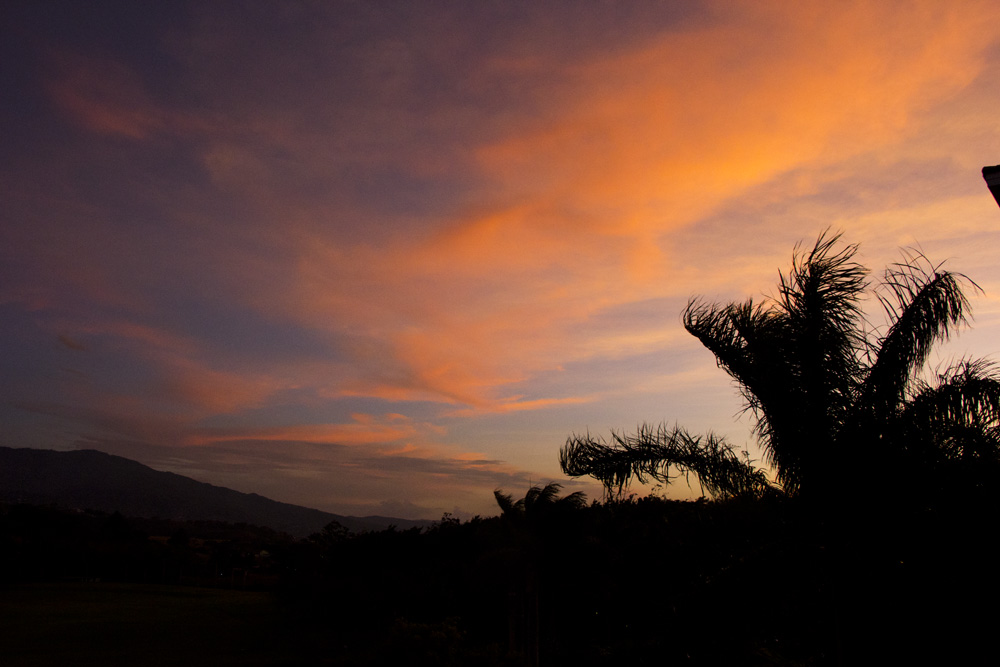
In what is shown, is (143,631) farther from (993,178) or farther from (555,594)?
(993,178)

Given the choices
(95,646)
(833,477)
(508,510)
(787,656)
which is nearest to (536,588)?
(508,510)

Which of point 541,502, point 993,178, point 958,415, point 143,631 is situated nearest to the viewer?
point 993,178

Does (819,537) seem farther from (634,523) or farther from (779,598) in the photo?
(634,523)

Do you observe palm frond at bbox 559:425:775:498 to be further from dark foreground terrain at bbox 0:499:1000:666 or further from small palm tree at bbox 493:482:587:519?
small palm tree at bbox 493:482:587:519

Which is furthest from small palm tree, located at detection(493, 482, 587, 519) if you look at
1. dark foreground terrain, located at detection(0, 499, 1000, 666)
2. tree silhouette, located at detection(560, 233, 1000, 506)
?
tree silhouette, located at detection(560, 233, 1000, 506)

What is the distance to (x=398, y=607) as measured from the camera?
3591 cm

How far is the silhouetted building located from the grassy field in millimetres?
31189

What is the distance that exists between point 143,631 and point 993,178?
4458cm

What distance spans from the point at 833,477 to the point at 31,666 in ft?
110

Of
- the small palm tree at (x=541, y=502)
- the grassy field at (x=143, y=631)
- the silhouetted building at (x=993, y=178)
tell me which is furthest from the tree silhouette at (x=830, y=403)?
the grassy field at (x=143, y=631)

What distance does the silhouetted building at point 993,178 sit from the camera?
4652 millimetres

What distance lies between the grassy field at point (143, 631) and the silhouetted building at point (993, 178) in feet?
102

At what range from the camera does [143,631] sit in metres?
37.8

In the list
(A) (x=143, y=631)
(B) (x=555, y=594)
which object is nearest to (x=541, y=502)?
(B) (x=555, y=594)
